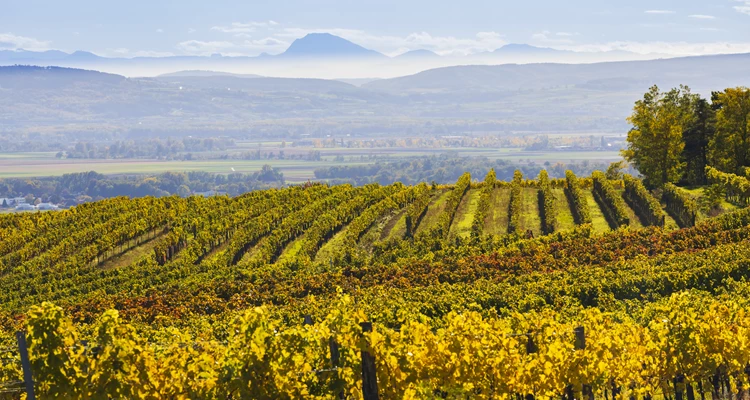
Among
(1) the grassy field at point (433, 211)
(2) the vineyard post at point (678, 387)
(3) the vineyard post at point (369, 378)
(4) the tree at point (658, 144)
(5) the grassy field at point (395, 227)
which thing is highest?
(4) the tree at point (658, 144)

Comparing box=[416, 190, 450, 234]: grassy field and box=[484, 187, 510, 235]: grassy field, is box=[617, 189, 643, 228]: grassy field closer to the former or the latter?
box=[484, 187, 510, 235]: grassy field

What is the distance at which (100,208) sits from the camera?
6700cm

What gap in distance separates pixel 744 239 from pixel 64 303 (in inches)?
1280

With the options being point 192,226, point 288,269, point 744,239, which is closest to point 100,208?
point 192,226

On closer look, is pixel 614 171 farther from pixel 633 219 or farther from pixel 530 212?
pixel 633 219

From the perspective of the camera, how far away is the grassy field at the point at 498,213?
53706 millimetres

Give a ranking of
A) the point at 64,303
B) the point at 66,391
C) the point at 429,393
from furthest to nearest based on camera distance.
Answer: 1. the point at 64,303
2. the point at 429,393
3. the point at 66,391

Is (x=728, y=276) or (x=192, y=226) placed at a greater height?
(x=728, y=276)

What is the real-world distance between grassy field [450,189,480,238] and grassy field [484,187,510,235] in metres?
1.38

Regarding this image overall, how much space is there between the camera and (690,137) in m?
72.5

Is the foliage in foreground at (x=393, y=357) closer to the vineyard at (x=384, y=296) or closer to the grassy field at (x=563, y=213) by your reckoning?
the vineyard at (x=384, y=296)

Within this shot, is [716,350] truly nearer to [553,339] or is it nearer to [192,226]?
[553,339]

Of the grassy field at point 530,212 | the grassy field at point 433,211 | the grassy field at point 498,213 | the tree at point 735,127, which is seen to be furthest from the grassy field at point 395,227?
the tree at point 735,127

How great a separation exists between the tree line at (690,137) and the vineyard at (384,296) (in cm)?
414
